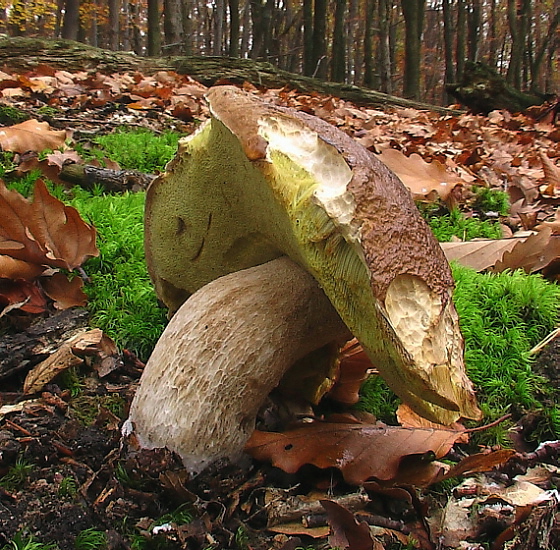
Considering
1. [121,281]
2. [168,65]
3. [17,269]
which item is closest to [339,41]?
[168,65]

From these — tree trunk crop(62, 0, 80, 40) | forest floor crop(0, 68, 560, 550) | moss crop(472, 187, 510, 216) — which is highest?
tree trunk crop(62, 0, 80, 40)

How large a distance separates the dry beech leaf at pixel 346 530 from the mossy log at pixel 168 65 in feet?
20.4

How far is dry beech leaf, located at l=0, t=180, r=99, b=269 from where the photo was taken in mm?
1854

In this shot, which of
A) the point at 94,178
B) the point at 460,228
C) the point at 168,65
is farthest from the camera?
the point at 168,65

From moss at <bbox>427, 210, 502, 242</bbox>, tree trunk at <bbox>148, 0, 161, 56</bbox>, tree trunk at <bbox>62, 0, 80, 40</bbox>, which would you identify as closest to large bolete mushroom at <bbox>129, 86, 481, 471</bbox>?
moss at <bbox>427, 210, 502, 242</bbox>

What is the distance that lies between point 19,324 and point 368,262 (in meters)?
1.29

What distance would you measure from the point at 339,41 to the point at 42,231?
1405 centimetres

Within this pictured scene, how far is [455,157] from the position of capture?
4.30 m

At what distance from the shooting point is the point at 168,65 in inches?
309

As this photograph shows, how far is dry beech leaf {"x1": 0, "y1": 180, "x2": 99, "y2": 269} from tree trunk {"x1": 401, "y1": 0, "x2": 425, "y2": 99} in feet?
39.2

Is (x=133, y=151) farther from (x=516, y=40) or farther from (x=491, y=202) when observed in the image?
(x=516, y=40)

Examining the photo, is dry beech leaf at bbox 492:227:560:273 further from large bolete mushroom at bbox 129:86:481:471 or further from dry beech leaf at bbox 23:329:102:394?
dry beech leaf at bbox 23:329:102:394

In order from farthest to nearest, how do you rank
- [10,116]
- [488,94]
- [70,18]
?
[70,18]
[488,94]
[10,116]

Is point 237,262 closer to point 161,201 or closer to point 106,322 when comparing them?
point 161,201
